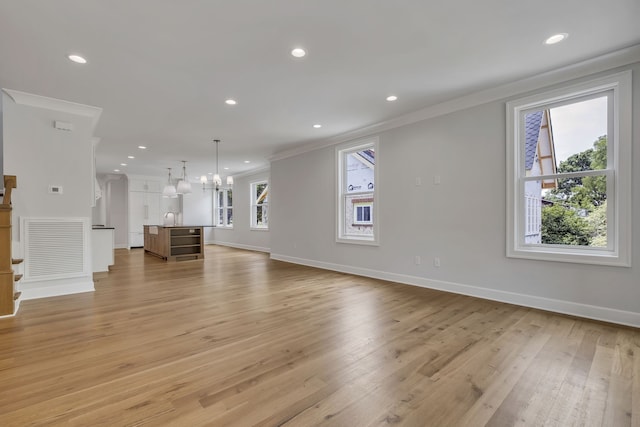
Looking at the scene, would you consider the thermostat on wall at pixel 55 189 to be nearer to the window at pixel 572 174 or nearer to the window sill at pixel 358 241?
the window sill at pixel 358 241

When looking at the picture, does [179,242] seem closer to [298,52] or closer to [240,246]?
[240,246]

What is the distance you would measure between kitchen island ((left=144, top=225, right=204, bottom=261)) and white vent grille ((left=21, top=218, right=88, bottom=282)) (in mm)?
3104

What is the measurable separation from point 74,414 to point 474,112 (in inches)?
191

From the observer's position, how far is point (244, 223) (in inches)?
401

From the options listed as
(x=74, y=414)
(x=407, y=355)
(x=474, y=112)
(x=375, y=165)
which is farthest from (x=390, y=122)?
(x=74, y=414)

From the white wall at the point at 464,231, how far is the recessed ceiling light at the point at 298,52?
2436 millimetres

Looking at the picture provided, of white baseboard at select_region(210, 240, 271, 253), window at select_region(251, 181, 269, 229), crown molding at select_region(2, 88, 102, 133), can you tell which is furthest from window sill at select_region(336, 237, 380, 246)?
crown molding at select_region(2, 88, 102, 133)

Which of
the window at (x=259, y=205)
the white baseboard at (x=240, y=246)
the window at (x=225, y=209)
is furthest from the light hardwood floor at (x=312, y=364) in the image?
the window at (x=225, y=209)

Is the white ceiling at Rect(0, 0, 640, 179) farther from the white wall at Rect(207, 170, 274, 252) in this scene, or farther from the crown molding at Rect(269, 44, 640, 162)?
the white wall at Rect(207, 170, 274, 252)

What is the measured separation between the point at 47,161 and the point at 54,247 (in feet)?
3.88

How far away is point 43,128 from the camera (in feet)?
13.2

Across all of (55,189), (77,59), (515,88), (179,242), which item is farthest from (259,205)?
(515,88)

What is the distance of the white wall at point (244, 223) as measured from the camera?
934 cm

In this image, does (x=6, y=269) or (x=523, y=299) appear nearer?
(x=6, y=269)
